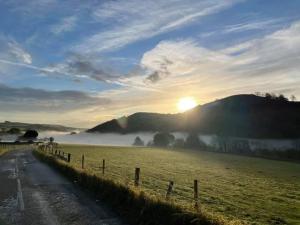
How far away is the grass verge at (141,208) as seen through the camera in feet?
40.9

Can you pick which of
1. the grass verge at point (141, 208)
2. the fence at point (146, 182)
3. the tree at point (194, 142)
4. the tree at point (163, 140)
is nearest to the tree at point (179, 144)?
the tree at point (194, 142)

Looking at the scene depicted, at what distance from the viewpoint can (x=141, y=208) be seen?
1525 centimetres

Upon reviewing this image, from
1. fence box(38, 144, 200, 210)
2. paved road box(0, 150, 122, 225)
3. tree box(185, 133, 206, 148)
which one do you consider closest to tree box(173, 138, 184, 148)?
tree box(185, 133, 206, 148)

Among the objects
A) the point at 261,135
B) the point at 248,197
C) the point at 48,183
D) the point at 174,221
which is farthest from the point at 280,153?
the point at 174,221

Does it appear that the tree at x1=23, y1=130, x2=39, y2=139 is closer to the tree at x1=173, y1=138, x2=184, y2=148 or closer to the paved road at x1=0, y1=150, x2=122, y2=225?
the tree at x1=173, y1=138, x2=184, y2=148

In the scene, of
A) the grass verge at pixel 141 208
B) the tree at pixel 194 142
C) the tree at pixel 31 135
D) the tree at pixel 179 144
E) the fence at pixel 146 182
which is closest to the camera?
the grass verge at pixel 141 208

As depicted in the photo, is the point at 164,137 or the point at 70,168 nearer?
the point at 70,168

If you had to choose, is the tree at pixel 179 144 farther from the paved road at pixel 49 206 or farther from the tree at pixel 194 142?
the paved road at pixel 49 206

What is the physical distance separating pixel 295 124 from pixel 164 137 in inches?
2639

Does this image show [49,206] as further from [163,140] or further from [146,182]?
[163,140]

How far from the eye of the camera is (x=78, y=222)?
1411cm

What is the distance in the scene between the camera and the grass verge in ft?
40.9

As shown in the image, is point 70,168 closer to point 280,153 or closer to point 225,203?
point 225,203

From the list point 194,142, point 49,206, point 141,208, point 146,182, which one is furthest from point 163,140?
point 141,208
